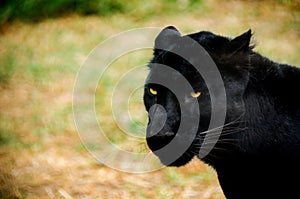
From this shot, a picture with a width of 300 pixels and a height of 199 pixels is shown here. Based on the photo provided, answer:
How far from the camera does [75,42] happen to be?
7242 millimetres

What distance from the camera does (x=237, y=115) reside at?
315cm

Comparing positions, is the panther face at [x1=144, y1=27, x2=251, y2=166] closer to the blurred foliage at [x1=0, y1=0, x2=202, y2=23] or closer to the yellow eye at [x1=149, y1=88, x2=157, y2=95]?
the yellow eye at [x1=149, y1=88, x2=157, y2=95]

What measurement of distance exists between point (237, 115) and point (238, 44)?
40cm

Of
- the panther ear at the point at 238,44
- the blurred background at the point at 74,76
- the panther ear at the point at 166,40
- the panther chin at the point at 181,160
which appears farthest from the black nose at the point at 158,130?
the blurred background at the point at 74,76

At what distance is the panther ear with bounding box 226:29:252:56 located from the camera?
3059mm

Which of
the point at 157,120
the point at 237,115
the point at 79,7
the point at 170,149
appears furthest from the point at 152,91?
the point at 79,7

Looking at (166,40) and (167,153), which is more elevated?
(166,40)

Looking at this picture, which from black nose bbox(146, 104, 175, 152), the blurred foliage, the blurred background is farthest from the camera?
the blurred foliage

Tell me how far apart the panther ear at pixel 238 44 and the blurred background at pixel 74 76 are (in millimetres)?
1457

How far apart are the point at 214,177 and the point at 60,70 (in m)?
2.79

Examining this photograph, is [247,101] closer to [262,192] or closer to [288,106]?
[288,106]

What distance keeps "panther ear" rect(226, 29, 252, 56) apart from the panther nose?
494mm

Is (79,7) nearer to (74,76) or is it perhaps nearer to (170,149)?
(74,76)

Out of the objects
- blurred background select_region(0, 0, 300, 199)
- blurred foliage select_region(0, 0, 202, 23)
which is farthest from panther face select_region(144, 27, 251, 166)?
blurred foliage select_region(0, 0, 202, 23)
